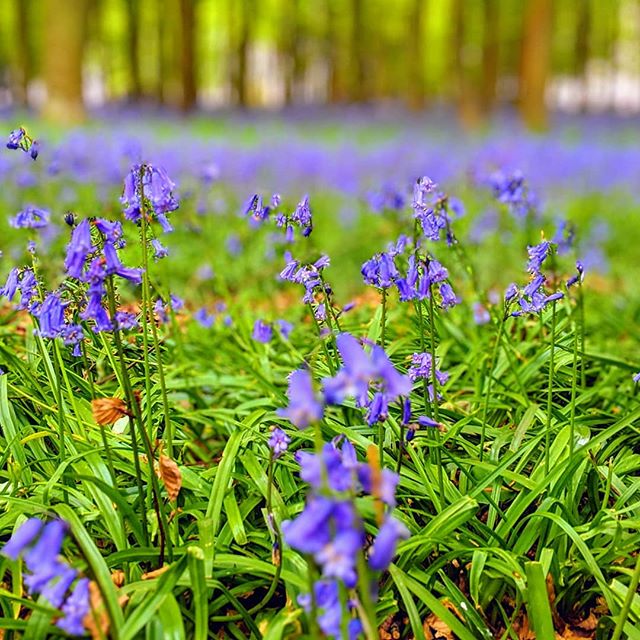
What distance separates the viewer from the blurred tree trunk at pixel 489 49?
20403 millimetres

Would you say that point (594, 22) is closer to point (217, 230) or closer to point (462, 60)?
point (462, 60)

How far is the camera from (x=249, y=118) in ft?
75.7

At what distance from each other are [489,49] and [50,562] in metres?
21.9

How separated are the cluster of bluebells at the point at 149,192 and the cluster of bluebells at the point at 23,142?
31cm

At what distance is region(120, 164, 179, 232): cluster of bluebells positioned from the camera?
2076 mm

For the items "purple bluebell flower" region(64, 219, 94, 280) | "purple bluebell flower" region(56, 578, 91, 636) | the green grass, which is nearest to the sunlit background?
the green grass

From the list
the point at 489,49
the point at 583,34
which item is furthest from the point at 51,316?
the point at 583,34

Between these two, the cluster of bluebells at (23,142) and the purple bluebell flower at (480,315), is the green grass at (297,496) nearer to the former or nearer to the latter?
the purple bluebell flower at (480,315)

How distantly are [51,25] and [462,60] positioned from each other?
9193 millimetres

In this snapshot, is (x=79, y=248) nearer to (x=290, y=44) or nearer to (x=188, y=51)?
(x=188, y=51)

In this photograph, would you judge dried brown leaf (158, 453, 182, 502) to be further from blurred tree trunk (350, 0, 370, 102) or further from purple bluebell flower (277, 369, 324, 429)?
blurred tree trunk (350, 0, 370, 102)

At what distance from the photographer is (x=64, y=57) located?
593 inches

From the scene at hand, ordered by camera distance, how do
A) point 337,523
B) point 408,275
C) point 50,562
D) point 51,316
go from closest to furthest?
point 337,523
point 50,562
point 51,316
point 408,275

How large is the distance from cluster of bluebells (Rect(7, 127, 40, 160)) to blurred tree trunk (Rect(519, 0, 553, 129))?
14743mm
